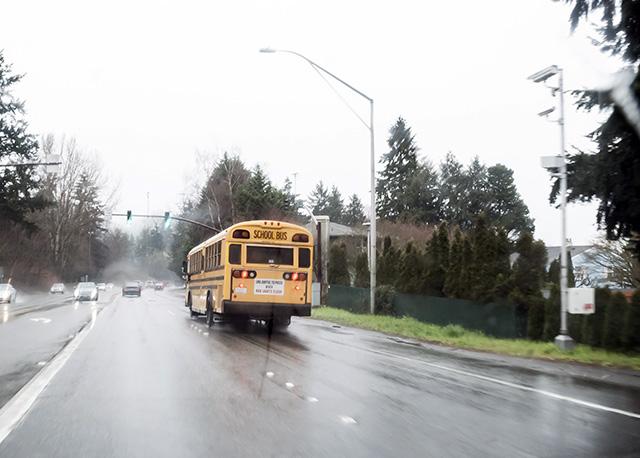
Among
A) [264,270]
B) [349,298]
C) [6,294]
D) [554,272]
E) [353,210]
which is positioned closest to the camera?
[264,270]

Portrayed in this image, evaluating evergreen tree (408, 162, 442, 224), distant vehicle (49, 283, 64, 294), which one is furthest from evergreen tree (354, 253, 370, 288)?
distant vehicle (49, 283, 64, 294)

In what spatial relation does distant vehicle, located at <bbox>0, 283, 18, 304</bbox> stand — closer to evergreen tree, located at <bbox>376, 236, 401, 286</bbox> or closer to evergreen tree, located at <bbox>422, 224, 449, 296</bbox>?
evergreen tree, located at <bbox>376, 236, 401, 286</bbox>

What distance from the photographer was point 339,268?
3844cm

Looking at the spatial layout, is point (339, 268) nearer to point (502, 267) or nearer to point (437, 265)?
point (437, 265)

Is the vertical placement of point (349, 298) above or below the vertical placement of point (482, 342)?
above

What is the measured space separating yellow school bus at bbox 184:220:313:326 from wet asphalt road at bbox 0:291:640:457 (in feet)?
15.4

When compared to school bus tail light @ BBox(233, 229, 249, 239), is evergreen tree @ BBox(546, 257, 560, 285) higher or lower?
lower

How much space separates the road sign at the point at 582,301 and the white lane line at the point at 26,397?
1090cm

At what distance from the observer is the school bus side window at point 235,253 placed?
18.7m

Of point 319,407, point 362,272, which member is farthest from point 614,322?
point 362,272

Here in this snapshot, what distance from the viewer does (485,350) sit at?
1614 cm

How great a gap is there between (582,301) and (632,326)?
4.24ft

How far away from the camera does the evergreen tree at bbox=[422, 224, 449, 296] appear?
25.7m

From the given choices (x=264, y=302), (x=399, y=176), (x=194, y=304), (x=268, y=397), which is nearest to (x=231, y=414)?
(x=268, y=397)
